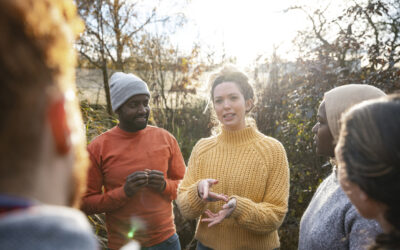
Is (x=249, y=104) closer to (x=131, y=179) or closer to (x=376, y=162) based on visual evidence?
(x=131, y=179)

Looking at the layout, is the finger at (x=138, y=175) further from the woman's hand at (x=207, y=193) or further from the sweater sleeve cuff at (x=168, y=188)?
the woman's hand at (x=207, y=193)

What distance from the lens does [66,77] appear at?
0.62 m

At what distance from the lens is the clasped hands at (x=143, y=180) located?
233 centimetres

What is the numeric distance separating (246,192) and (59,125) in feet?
5.87

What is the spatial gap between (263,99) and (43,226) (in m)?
4.76

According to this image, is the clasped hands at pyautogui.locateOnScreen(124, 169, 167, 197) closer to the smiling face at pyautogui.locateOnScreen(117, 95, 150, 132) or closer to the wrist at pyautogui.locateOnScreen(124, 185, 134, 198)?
the wrist at pyautogui.locateOnScreen(124, 185, 134, 198)

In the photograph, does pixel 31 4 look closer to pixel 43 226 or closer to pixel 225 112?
pixel 43 226

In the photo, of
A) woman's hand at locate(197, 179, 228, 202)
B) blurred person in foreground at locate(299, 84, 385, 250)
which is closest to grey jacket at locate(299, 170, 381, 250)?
blurred person in foreground at locate(299, 84, 385, 250)

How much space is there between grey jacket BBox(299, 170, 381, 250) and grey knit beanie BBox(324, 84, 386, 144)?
34 centimetres

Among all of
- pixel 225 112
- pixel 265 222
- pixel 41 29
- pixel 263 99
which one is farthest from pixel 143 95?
pixel 263 99

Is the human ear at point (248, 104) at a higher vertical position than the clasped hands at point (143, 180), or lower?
higher

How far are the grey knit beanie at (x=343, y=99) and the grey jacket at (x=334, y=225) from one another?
342mm

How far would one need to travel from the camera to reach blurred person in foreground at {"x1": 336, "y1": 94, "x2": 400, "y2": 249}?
35.8 inches

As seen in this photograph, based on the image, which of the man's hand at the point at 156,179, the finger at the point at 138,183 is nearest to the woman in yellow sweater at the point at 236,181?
the man's hand at the point at 156,179
